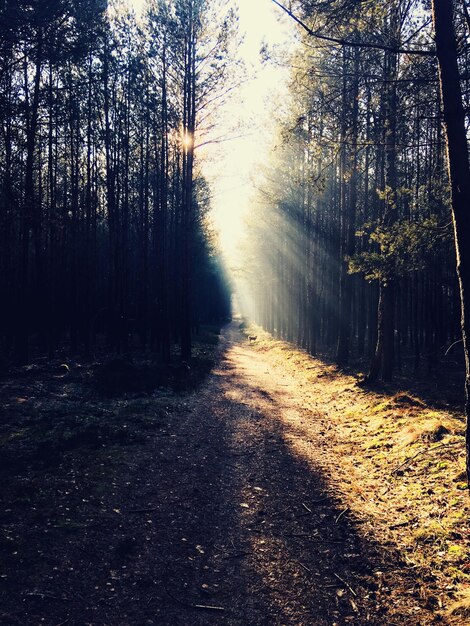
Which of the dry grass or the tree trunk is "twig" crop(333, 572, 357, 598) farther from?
the tree trunk

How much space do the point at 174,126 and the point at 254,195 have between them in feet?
36.6

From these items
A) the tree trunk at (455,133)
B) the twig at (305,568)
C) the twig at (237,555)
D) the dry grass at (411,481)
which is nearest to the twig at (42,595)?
the twig at (237,555)

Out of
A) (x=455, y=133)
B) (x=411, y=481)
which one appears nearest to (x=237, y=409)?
(x=411, y=481)

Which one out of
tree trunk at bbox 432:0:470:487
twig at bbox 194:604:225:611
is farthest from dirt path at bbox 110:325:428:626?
tree trunk at bbox 432:0:470:487

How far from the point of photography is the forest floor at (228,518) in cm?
366

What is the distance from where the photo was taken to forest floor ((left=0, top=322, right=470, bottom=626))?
144 inches

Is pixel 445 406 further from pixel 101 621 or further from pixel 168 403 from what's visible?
pixel 101 621

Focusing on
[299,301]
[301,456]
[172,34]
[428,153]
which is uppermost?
[172,34]

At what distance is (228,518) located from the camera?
5.27m

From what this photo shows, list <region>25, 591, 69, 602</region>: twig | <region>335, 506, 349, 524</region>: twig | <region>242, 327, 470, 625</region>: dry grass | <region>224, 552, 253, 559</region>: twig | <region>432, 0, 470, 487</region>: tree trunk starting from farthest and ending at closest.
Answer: <region>432, 0, 470, 487</region>: tree trunk → <region>335, 506, 349, 524</region>: twig → <region>224, 552, 253, 559</region>: twig → <region>242, 327, 470, 625</region>: dry grass → <region>25, 591, 69, 602</region>: twig

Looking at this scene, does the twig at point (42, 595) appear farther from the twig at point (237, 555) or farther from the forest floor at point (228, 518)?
the twig at point (237, 555)

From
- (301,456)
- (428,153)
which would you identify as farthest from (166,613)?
(428,153)

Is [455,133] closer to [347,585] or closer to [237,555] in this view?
[347,585]

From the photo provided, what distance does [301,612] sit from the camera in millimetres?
3637
